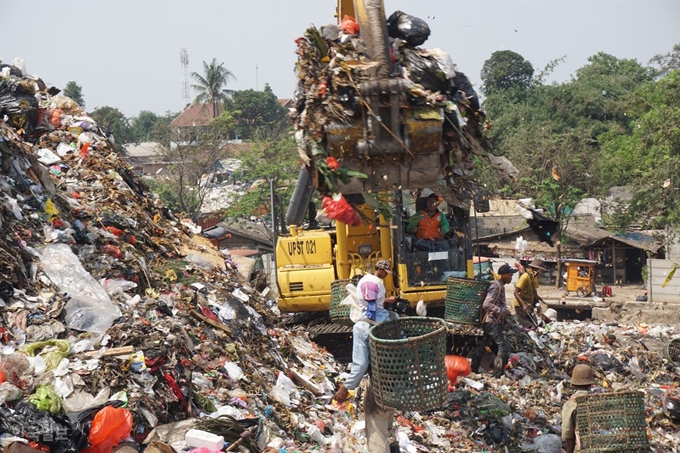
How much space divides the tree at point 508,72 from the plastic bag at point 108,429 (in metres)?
42.4

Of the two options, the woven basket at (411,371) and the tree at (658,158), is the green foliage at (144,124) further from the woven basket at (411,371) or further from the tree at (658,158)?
the woven basket at (411,371)

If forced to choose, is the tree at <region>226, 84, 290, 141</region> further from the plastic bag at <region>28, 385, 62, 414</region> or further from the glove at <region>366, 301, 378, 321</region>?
the plastic bag at <region>28, 385, 62, 414</region>

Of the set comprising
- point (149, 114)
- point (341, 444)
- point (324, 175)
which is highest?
point (149, 114)

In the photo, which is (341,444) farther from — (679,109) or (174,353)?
(679,109)

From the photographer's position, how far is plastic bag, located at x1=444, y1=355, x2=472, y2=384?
27.8 feet

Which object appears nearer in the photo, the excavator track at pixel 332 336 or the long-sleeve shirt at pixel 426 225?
the long-sleeve shirt at pixel 426 225

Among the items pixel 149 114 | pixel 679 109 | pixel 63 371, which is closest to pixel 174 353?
pixel 63 371

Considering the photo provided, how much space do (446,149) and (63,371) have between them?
3.30 meters

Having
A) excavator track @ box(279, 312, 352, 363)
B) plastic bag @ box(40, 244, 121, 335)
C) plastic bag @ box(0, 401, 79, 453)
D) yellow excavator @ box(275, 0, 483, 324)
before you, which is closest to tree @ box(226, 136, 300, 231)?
excavator track @ box(279, 312, 352, 363)

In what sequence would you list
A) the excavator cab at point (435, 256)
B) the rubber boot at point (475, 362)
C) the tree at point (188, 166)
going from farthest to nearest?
the tree at point (188, 166)
the excavator cab at point (435, 256)
the rubber boot at point (475, 362)

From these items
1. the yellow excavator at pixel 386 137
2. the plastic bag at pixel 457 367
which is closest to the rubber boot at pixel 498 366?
the plastic bag at pixel 457 367

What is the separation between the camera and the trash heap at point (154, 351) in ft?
17.2

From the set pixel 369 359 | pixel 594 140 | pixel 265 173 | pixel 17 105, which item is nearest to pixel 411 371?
pixel 369 359

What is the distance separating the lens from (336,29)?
6.50 m
